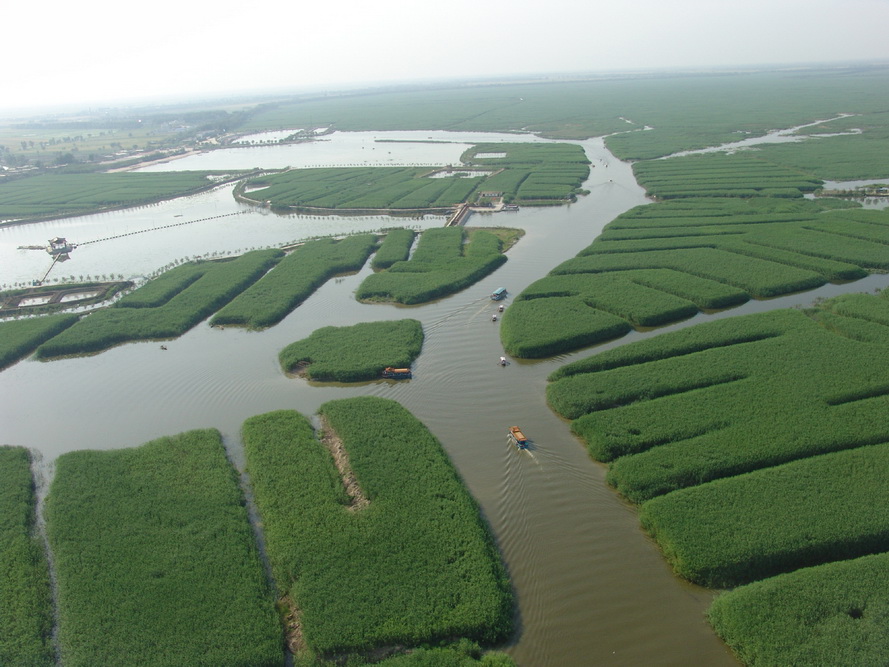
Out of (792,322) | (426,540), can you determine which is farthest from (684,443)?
(792,322)

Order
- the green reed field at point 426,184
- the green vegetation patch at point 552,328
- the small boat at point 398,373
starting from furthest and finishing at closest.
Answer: the green reed field at point 426,184
the green vegetation patch at point 552,328
the small boat at point 398,373

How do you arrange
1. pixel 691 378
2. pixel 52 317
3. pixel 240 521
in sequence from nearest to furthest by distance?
1. pixel 240 521
2. pixel 691 378
3. pixel 52 317

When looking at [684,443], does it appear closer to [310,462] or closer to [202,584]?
[310,462]

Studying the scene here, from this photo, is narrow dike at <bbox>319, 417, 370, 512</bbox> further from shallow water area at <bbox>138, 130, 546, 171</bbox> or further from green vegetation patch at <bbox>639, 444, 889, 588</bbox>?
shallow water area at <bbox>138, 130, 546, 171</bbox>

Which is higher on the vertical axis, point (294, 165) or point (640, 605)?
point (294, 165)

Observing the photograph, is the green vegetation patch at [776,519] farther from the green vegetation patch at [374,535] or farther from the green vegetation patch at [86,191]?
the green vegetation patch at [86,191]

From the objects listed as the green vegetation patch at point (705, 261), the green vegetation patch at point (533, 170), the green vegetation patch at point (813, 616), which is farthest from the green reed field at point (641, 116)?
the green vegetation patch at point (813, 616)

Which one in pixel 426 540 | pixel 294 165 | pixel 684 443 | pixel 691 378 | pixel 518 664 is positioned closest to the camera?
pixel 518 664

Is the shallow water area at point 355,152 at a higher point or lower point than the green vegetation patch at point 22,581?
higher
